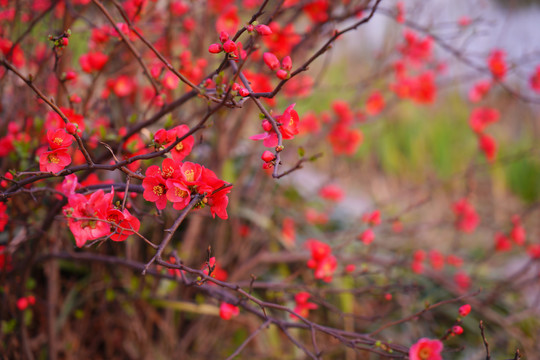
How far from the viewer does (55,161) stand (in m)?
0.60

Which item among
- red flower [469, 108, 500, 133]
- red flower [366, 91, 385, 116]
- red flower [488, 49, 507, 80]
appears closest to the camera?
red flower [488, 49, 507, 80]

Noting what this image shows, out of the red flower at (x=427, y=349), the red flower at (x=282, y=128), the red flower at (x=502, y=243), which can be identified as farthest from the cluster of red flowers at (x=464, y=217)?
the red flower at (x=282, y=128)

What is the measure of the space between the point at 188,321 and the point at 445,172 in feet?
9.86

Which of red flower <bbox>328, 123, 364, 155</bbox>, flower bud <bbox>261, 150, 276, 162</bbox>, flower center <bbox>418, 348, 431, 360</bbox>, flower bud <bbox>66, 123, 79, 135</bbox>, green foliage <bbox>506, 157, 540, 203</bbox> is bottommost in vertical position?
flower center <bbox>418, 348, 431, 360</bbox>

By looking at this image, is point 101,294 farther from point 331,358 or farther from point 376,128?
point 376,128

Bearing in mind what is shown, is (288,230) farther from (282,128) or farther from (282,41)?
(282,128)

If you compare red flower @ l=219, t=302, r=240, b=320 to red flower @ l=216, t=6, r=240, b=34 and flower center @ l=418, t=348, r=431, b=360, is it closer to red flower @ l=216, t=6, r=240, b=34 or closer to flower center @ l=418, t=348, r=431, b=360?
flower center @ l=418, t=348, r=431, b=360

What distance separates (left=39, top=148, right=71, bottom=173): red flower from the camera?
0.59 m

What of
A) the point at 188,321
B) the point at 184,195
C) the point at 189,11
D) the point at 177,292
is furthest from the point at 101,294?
the point at 189,11

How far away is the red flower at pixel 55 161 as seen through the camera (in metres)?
0.59

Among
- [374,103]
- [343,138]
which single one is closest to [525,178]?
[374,103]

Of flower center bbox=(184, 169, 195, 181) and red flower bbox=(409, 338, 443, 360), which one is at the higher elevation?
flower center bbox=(184, 169, 195, 181)

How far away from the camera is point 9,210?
0.97m

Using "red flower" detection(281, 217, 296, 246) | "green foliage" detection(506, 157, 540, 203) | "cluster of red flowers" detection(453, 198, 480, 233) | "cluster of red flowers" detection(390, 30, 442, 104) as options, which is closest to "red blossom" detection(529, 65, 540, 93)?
"cluster of red flowers" detection(390, 30, 442, 104)
